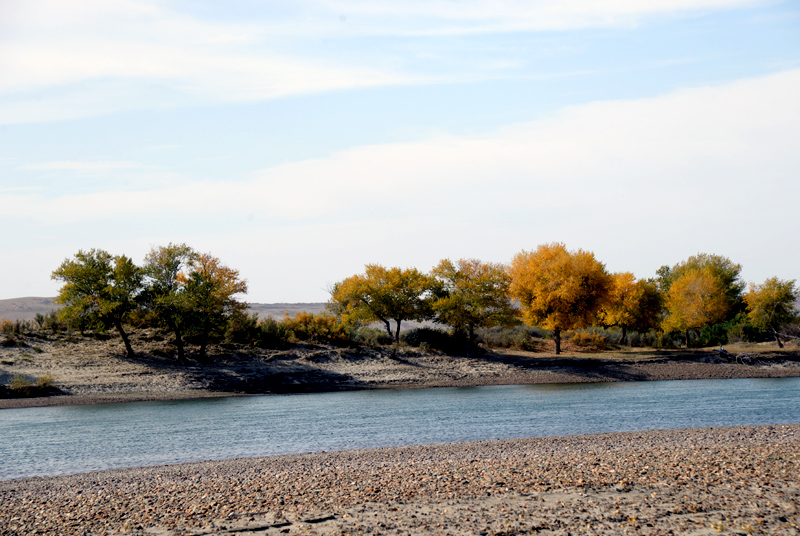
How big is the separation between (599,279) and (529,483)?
137 ft

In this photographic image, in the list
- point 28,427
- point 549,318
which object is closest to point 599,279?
point 549,318

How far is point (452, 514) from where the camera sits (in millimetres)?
11211

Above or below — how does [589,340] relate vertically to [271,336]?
below

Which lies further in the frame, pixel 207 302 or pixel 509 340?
pixel 509 340

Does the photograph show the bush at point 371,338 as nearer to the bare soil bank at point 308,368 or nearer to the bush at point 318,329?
the bush at point 318,329

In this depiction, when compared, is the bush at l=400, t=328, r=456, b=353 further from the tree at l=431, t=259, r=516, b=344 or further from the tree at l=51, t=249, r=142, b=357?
the tree at l=51, t=249, r=142, b=357

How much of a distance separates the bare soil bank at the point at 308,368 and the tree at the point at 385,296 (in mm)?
3306

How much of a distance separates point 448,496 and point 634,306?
2086 inches

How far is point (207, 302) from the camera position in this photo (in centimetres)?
4312

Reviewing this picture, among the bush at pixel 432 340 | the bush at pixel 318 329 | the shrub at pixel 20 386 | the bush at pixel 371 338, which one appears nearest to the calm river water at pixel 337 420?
the shrub at pixel 20 386

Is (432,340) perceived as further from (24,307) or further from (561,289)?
(24,307)

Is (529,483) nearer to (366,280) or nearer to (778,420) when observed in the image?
(778,420)

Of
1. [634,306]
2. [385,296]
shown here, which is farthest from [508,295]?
[634,306]

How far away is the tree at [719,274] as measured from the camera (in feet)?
221
